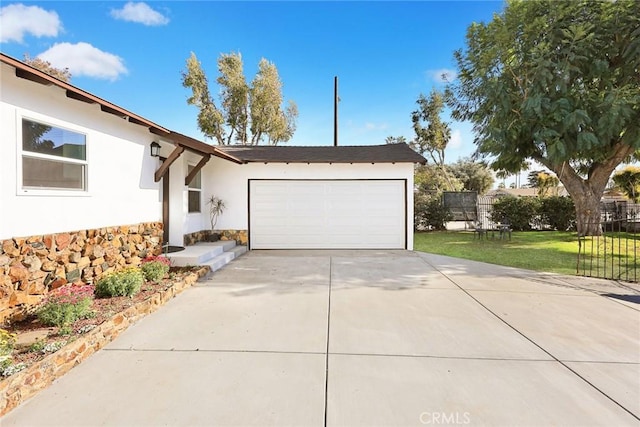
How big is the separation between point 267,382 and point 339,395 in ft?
2.24

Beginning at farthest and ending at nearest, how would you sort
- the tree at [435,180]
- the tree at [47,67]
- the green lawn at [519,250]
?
the tree at [435,180] < the tree at [47,67] < the green lawn at [519,250]

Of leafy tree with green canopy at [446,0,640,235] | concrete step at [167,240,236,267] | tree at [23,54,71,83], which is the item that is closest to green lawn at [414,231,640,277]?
leafy tree with green canopy at [446,0,640,235]

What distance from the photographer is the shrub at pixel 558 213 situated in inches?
618

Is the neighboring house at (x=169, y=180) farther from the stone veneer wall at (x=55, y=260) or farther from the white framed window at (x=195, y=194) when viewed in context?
the stone veneer wall at (x=55, y=260)

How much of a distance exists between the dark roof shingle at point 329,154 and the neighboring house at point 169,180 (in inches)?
1.5

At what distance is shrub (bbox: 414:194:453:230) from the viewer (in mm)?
15805

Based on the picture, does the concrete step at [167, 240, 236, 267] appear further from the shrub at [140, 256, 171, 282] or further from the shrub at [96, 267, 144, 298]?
the shrub at [96, 267, 144, 298]

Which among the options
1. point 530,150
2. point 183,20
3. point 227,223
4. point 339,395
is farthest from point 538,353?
point 183,20

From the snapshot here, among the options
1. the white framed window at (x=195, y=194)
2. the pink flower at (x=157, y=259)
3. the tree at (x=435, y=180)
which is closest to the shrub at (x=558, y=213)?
the tree at (x=435, y=180)

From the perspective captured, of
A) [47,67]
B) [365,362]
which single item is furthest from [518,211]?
[47,67]

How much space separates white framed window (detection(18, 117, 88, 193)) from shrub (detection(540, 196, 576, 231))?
1872 centimetres

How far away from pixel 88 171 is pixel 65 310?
2724mm

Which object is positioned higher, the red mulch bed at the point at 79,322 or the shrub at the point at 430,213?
the shrub at the point at 430,213

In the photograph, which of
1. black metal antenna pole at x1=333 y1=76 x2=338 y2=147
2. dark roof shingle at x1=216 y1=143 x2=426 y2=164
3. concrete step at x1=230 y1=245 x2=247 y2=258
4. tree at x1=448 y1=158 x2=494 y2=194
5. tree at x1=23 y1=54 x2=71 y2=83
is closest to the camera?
concrete step at x1=230 y1=245 x2=247 y2=258
